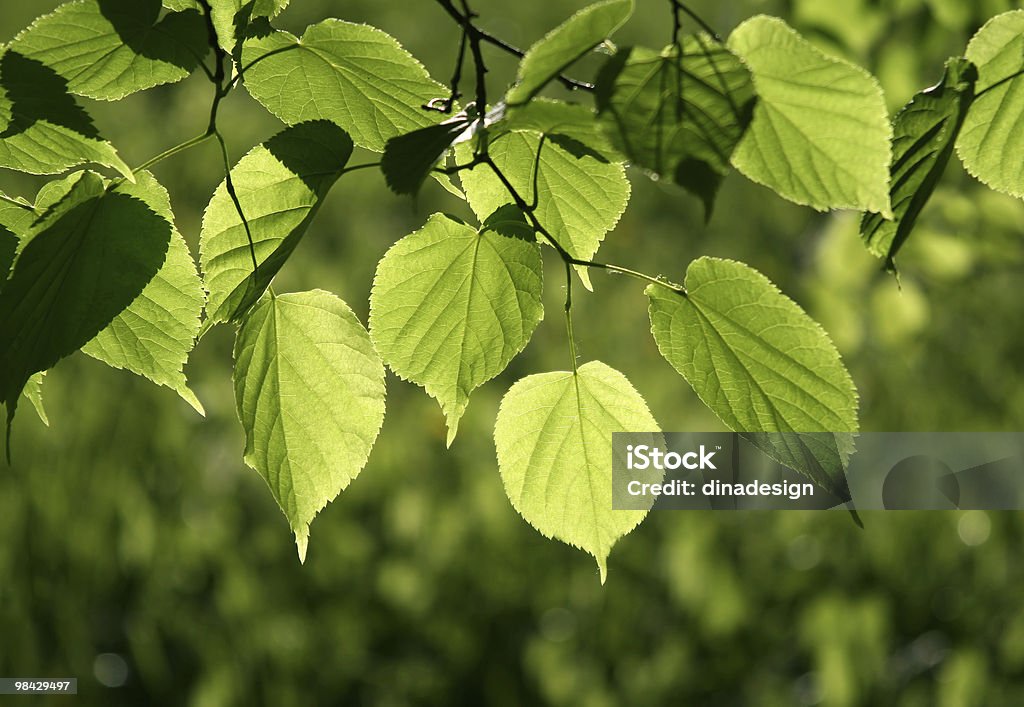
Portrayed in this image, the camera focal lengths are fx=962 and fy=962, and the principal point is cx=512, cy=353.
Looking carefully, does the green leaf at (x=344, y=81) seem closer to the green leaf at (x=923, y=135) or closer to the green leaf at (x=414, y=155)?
the green leaf at (x=414, y=155)

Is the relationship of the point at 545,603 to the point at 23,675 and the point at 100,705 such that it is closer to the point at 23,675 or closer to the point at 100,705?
the point at 100,705

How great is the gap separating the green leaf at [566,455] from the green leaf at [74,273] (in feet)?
0.76

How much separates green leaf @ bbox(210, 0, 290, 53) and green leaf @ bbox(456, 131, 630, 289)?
133 mm

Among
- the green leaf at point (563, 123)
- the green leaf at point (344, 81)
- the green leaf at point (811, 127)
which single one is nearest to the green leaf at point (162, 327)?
the green leaf at point (344, 81)

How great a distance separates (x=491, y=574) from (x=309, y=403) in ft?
4.20

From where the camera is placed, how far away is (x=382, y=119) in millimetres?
542

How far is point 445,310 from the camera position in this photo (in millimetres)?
542

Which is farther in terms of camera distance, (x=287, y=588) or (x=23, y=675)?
(x=287, y=588)

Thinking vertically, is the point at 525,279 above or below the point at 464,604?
above

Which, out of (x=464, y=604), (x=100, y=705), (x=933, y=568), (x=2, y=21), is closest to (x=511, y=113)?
(x=464, y=604)

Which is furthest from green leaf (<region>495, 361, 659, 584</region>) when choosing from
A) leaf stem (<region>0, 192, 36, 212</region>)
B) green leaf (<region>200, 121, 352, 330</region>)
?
leaf stem (<region>0, 192, 36, 212</region>)

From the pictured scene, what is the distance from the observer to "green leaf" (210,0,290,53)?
→ 528 millimetres

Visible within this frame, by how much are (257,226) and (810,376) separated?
0.31 m

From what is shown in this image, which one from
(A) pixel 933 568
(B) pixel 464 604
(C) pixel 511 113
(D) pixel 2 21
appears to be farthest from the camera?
(D) pixel 2 21
